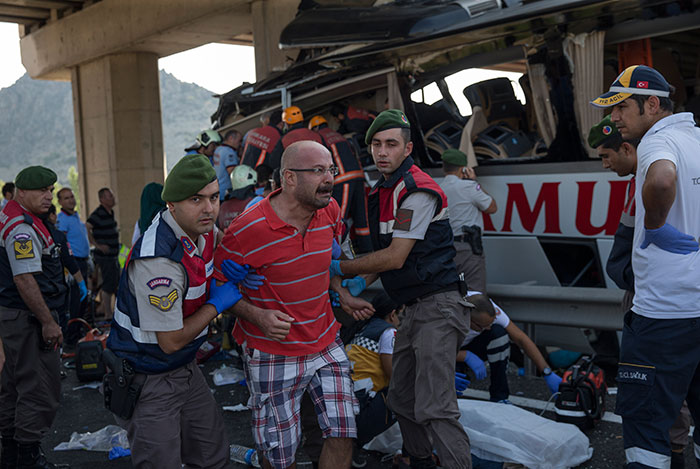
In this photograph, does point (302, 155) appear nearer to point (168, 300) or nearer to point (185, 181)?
point (185, 181)

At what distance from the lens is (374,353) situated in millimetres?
4355

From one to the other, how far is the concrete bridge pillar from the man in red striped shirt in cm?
1704

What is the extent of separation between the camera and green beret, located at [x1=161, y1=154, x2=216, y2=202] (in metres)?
3.01

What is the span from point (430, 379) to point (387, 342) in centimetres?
73

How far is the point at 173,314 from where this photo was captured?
2.96 m

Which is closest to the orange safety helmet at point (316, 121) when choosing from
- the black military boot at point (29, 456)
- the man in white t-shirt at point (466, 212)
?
the man in white t-shirt at point (466, 212)

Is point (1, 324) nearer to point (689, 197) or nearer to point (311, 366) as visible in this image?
point (311, 366)

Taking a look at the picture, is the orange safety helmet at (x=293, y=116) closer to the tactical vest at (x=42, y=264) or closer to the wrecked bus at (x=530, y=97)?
the wrecked bus at (x=530, y=97)

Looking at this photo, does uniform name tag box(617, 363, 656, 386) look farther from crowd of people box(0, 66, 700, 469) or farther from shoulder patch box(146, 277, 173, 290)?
shoulder patch box(146, 277, 173, 290)

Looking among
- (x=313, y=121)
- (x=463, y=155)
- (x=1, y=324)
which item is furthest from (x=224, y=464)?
(x=313, y=121)

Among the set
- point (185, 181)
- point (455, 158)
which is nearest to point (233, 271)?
point (185, 181)

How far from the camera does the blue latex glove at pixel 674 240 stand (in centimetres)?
303

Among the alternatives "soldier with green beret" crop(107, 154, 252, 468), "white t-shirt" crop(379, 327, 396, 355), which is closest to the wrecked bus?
"white t-shirt" crop(379, 327, 396, 355)

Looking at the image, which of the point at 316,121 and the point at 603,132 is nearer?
the point at 603,132
